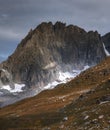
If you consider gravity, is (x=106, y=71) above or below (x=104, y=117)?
above

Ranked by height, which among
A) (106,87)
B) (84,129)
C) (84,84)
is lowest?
(84,129)

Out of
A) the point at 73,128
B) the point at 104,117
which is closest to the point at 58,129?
the point at 73,128

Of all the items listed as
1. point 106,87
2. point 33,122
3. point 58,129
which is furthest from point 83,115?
point 106,87

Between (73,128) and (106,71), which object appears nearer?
(73,128)

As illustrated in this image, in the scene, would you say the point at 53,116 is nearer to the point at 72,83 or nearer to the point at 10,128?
the point at 10,128

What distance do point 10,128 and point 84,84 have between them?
11635 centimetres

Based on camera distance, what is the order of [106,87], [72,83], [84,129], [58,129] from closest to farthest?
[84,129] < [58,129] < [106,87] < [72,83]

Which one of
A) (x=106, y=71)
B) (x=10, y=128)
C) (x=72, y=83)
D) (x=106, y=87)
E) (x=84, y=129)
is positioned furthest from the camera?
(x=72, y=83)

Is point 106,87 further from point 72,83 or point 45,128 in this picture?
point 72,83

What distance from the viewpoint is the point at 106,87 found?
67.8 metres

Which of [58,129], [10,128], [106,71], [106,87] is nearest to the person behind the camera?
[58,129]

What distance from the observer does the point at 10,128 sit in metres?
50.5

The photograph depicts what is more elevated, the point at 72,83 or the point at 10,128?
the point at 72,83

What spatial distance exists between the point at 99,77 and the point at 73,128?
121263 millimetres
